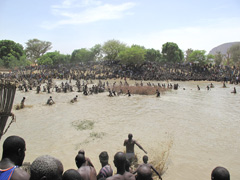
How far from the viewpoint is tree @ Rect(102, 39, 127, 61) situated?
60.2m

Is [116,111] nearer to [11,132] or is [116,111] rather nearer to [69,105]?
[69,105]

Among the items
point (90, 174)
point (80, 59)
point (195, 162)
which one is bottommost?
point (195, 162)

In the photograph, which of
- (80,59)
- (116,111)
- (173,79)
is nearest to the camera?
(116,111)

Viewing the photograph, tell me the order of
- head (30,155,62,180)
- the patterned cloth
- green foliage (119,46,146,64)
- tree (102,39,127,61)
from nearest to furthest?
head (30,155,62,180), the patterned cloth, green foliage (119,46,146,64), tree (102,39,127,61)

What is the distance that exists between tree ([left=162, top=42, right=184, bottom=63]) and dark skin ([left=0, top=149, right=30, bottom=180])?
6466cm

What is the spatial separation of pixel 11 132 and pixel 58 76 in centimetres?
3498

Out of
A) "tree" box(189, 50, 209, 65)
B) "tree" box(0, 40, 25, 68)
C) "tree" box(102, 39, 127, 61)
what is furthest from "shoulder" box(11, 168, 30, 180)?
"tree" box(0, 40, 25, 68)

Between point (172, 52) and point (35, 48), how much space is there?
→ 2136 inches

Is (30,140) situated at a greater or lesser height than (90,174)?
lesser

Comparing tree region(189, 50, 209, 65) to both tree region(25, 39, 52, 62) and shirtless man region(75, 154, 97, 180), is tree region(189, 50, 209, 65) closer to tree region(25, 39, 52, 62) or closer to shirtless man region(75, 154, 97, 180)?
shirtless man region(75, 154, 97, 180)

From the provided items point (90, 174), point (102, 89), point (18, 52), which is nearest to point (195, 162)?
point (90, 174)

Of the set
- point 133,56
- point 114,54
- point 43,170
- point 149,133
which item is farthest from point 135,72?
point 43,170

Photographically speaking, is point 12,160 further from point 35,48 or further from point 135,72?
point 35,48

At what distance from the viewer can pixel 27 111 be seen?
15.9 meters
